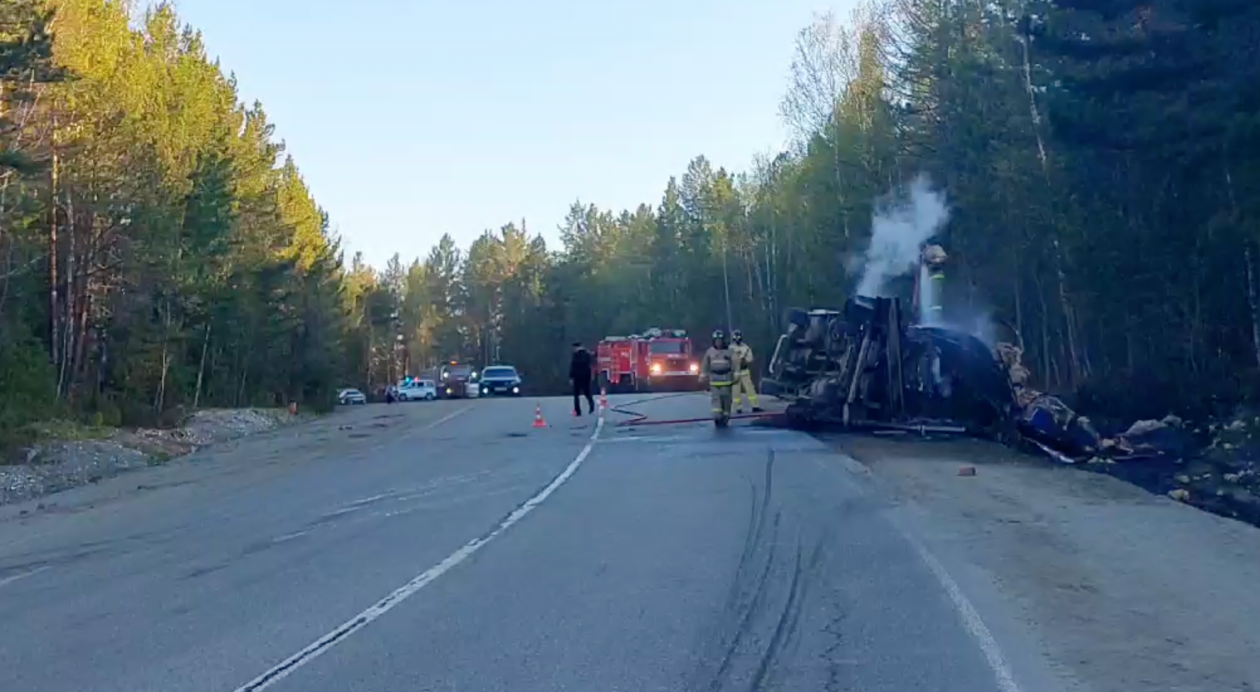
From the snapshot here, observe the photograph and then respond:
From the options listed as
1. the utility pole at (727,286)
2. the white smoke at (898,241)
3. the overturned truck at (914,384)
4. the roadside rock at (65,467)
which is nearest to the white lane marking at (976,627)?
the overturned truck at (914,384)

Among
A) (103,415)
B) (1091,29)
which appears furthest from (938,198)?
(103,415)

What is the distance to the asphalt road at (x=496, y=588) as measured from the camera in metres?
7.93

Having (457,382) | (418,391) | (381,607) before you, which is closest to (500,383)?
(457,382)

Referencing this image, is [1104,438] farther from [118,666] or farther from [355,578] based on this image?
[118,666]

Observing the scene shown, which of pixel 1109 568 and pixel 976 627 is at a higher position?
pixel 1109 568

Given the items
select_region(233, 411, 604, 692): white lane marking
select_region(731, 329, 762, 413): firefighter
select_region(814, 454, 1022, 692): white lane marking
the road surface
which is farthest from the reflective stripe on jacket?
select_region(814, 454, 1022, 692): white lane marking

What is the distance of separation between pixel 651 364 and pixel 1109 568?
166 feet

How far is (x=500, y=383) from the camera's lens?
6838cm

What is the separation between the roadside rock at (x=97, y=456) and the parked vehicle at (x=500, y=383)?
1137 inches

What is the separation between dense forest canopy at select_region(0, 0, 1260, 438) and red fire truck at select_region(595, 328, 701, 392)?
238 inches

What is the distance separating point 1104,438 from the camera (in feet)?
74.2

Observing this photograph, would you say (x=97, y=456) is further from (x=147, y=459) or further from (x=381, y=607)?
(x=381, y=607)

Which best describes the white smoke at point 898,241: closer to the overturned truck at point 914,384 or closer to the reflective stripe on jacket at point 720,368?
the overturned truck at point 914,384

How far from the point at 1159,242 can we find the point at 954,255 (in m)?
14.5
